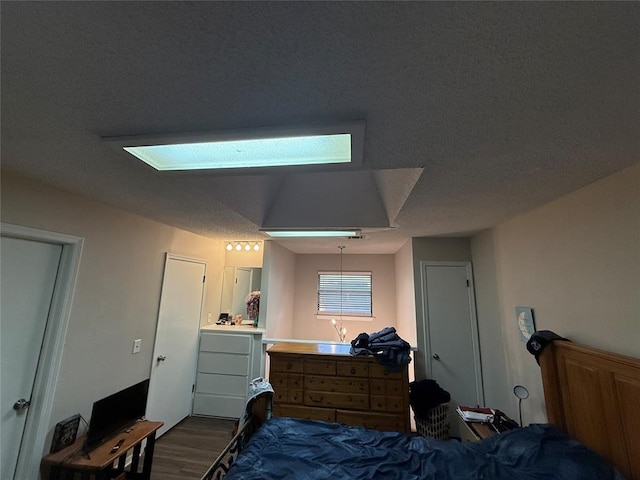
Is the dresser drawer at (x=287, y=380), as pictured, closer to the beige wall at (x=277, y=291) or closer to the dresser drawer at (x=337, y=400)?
the dresser drawer at (x=337, y=400)

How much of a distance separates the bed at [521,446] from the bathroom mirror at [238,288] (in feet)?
8.43

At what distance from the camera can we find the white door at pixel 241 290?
14.5ft

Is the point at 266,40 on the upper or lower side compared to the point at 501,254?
upper

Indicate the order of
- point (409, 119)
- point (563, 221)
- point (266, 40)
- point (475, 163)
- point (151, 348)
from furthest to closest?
point (151, 348), point (563, 221), point (475, 163), point (409, 119), point (266, 40)

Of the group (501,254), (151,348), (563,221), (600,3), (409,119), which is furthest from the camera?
(151,348)

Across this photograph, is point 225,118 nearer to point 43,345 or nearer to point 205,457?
point 43,345

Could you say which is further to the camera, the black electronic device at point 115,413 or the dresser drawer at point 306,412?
the dresser drawer at point 306,412

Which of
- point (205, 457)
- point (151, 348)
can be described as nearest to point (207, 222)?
point (151, 348)

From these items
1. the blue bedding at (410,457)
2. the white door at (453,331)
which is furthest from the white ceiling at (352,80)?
the white door at (453,331)

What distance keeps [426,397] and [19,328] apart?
3603 mm

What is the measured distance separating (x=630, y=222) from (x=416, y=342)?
2.35 metres

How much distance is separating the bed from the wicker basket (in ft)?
3.77

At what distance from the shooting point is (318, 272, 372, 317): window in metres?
5.13

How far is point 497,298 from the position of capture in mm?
2834
